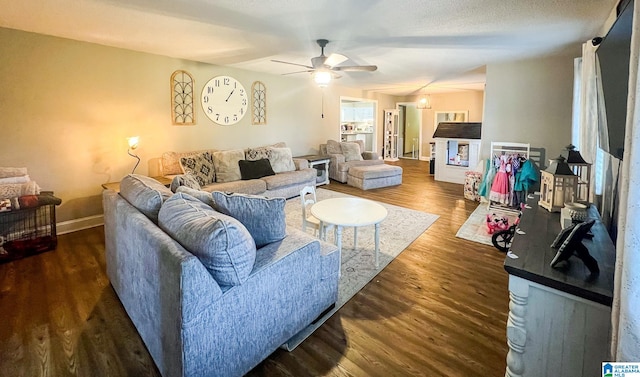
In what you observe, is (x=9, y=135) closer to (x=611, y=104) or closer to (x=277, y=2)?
(x=277, y=2)

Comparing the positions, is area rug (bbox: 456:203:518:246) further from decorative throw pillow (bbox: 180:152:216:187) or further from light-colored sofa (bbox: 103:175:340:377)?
decorative throw pillow (bbox: 180:152:216:187)

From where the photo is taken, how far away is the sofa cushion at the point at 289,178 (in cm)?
517

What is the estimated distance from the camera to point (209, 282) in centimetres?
147

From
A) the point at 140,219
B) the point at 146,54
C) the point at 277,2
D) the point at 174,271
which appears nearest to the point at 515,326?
the point at 174,271

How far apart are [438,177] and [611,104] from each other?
5.90 metres

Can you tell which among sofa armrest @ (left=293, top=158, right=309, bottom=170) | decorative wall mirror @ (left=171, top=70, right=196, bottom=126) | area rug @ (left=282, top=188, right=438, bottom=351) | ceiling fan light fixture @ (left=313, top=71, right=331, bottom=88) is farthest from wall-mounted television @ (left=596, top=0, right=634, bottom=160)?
decorative wall mirror @ (left=171, top=70, right=196, bottom=126)

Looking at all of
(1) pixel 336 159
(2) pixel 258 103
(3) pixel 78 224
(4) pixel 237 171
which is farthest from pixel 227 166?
(1) pixel 336 159

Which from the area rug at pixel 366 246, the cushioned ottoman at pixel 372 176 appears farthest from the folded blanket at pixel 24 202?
the cushioned ottoman at pixel 372 176

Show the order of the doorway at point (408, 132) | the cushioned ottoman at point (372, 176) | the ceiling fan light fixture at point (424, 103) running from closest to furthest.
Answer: the cushioned ottoman at point (372, 176) < the ceiling fan light fixture at point (424, 103) < the doorway at point (408, 132)

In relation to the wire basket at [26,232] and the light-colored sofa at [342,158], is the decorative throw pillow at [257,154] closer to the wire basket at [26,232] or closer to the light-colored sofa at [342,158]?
the light-colored sofa at [342,158]

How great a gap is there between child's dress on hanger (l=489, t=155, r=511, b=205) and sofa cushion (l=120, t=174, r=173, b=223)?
453 centimetres

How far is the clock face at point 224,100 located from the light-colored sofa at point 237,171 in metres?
0.66

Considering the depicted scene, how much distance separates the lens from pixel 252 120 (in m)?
6.04

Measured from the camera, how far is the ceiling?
2713 millimetres
